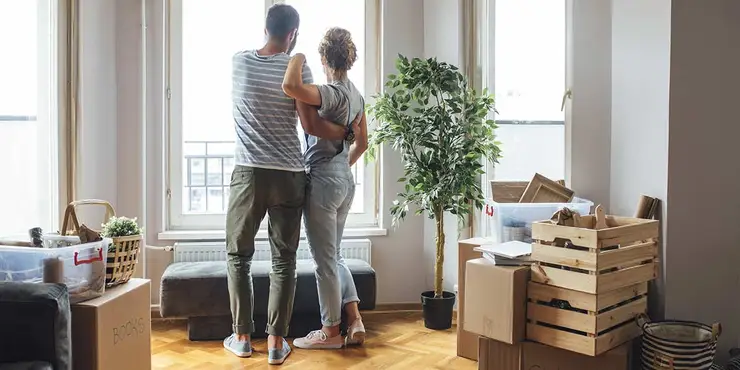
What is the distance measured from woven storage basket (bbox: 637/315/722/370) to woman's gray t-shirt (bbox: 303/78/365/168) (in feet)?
4.83

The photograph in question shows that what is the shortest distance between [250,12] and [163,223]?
4.41ft

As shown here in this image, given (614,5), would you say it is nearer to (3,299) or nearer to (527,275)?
(527,275)

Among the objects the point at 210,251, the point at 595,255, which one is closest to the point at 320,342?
the point at 210,251

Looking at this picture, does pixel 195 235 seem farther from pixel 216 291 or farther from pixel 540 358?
pixel 540 358

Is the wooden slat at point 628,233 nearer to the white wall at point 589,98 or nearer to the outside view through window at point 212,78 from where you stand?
the white wall at point 589,98

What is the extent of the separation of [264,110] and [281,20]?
39 cm

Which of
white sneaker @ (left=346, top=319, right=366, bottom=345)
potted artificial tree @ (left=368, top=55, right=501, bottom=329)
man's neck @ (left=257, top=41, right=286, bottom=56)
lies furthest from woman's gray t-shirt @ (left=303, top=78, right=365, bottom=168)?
white sneaker @ (left=346, top=319, right=366, bottom=345)

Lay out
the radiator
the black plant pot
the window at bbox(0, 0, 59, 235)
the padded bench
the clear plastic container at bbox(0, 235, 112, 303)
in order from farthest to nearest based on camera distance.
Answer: the radiator, the black plant pot, the padded bench, the window at bbox(0, 0, 59, 235), the clear plastic container at bbox(0, 235, 112, 303)

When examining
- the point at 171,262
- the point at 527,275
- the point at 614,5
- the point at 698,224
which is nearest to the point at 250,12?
the point at 171,262

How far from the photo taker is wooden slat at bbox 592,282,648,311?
254cm

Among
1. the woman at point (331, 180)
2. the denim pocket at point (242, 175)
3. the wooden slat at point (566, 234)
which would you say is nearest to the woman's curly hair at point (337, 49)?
the woman at point (331, 180)

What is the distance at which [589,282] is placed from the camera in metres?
2.53

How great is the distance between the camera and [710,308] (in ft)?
9.69

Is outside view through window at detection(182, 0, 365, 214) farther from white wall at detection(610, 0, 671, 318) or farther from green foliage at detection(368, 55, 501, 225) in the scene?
white wall at detection(610, 0, 671, 318)
